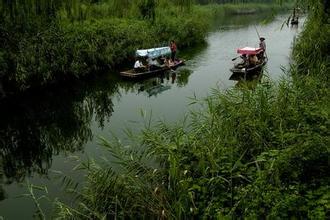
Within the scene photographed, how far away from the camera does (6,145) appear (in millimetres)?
11453

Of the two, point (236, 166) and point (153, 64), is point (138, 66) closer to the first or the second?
point (153, 64)

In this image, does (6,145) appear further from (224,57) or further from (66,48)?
(224,57)

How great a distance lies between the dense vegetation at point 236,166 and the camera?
4.83m

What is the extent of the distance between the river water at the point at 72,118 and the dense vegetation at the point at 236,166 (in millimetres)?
1053

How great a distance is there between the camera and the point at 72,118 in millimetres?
13727

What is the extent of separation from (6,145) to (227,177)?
309 inches

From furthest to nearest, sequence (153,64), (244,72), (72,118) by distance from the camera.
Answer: (153,64), (244,72), (72,118)

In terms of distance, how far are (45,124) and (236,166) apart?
9029 mm

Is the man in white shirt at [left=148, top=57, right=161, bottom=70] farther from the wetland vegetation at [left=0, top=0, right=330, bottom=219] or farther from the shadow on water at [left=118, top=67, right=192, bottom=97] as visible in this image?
the wetland vegetation at [left=0, top=0, right=330, bottom=219]

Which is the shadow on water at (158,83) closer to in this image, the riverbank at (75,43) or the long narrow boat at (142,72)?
the long narrow boat at (142,72)

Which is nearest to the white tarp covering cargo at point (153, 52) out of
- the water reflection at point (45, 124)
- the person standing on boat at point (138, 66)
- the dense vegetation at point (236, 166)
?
the person standing on boat at point (138, 66)

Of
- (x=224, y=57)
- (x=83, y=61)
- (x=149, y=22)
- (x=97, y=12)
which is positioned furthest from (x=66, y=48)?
(x=224, y=57)

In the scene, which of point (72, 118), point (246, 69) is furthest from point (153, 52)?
point (72, 118)

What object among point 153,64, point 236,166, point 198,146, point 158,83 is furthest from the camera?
point 153,64
